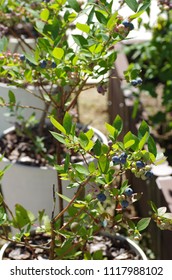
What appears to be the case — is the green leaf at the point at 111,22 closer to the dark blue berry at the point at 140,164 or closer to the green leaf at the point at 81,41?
the green leaf at the point at 81,41

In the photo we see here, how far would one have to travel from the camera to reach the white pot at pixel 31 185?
218cm

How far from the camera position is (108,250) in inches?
76.5

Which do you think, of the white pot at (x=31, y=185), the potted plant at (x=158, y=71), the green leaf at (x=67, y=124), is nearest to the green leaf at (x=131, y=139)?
the green leaf at (x=67, y=124)

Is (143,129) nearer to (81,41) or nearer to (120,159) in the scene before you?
(120,159)

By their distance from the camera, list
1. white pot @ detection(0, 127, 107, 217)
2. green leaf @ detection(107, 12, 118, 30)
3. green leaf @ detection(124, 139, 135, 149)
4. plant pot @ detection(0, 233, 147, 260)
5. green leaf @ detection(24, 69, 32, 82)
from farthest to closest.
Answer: white pot @ detection(0, 127, 107, 217) → plant pot @ detection(0, 233, 147, 260) → green leaf @ detection(24, 69, 32, 82) → green leaf @ detection(107, 12, 118, 30) → green leaf @ detection(124, 139, 135, 149)

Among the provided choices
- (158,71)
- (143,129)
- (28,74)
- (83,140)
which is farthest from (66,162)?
(158,71)

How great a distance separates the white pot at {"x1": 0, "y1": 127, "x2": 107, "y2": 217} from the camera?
2.18 m

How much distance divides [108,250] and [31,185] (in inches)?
16.9

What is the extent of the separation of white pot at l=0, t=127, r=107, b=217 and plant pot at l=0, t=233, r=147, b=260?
238 millimetres

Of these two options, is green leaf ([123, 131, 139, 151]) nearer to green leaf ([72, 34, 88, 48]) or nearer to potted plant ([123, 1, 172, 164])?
green leaf ([72, 34, 88, 48])

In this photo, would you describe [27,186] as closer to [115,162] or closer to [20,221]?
[20,221]

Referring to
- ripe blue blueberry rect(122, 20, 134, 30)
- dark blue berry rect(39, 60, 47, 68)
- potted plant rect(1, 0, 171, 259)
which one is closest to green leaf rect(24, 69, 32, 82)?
potted plant rect(1, 0, 171, 259)

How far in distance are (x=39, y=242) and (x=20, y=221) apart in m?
0.37

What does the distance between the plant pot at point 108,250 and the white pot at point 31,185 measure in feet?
0.78
